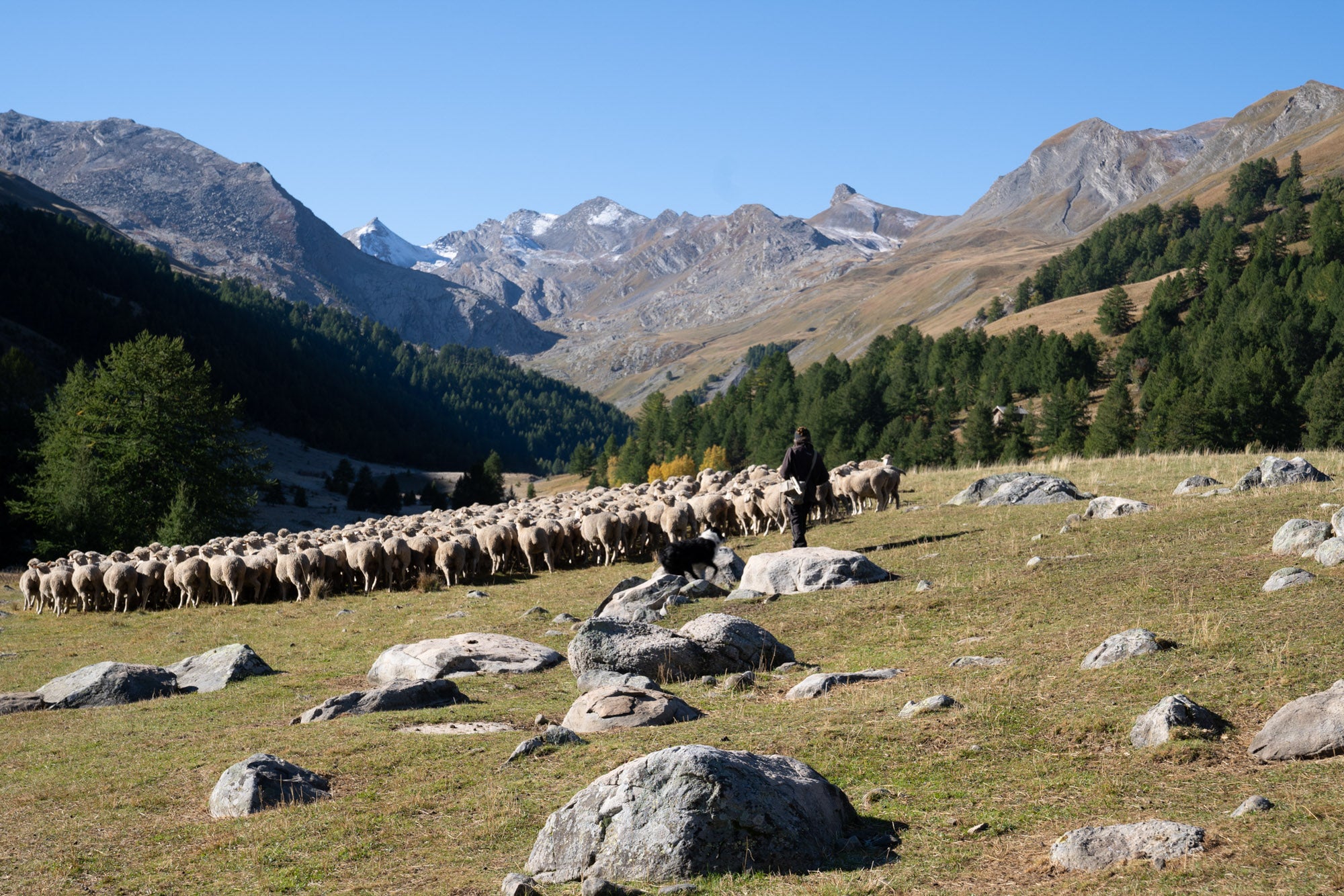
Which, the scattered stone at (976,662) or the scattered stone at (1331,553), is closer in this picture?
the scattered stone at (976,662)

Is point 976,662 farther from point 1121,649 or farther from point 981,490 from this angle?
point 981,490

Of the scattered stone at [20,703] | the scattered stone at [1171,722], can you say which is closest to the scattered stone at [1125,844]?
the scattered stone at [1171,722]

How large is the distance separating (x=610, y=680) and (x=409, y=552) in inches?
706

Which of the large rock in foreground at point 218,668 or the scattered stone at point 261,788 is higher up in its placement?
the scattered stone at point 261,788

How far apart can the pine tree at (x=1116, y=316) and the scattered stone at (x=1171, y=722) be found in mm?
140219

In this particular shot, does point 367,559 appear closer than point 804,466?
No

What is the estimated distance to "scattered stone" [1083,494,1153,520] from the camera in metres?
24.2

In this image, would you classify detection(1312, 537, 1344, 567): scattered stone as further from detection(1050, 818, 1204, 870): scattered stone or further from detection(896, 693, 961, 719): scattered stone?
detection(1050, 818, 1204, 870): scattered stone

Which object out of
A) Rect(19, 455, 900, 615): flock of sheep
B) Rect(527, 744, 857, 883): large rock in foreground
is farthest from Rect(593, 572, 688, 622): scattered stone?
Rect(527, 744, 857, 883): large rock in foreground

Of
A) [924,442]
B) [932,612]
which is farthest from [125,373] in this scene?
[924,442]

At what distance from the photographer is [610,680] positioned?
46.6 ft

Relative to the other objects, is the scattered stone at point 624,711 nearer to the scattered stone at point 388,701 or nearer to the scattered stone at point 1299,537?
the scattered stone at point 388,701

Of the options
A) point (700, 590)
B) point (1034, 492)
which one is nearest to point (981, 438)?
point (1034, 492)

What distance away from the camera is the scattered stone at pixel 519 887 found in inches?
283
